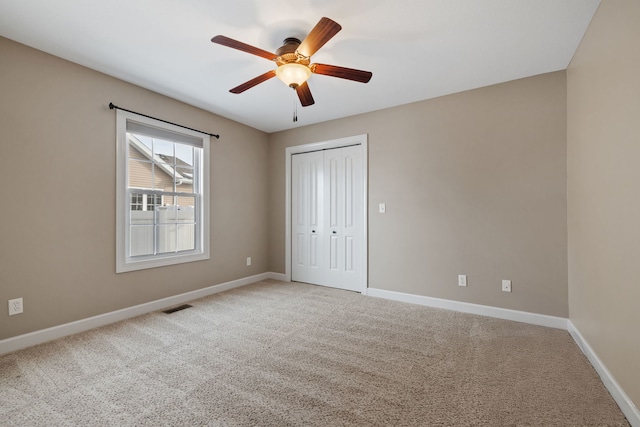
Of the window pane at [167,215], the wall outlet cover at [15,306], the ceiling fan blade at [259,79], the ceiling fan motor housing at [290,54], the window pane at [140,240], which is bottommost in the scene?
the wall outlet cover at [15,306]

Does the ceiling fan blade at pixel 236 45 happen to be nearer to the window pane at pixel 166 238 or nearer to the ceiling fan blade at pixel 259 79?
the ceiling fan blade at pixel 259 79

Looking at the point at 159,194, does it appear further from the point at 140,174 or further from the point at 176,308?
the point at 176,308

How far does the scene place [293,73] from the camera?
90.7 inches

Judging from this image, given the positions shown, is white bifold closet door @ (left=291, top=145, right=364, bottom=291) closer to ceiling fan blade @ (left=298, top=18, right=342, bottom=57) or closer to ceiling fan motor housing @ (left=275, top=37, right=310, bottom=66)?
ceiling fan motor housing @ (left=275, top=37, right=310, bottom=66)

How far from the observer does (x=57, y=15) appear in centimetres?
210

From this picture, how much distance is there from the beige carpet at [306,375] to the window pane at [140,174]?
59.8 inches

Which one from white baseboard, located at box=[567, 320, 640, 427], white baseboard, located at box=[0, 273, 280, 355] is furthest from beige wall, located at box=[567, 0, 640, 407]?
white baseboard, located at box=[0, 273, 280, 355]

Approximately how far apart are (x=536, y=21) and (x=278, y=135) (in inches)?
145

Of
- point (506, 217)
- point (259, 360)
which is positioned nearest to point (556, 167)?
point (506, 217)

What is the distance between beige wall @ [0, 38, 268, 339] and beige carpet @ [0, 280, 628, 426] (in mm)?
384

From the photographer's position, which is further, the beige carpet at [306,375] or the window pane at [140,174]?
the window pane at [140,174]

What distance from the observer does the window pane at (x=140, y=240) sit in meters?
3.25

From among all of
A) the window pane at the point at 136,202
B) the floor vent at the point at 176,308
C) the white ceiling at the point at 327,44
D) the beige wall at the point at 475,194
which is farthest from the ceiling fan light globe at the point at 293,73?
the floor vent at the point at 176,308

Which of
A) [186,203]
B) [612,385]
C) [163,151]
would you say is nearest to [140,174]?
[163,151]
